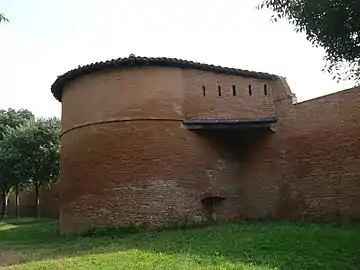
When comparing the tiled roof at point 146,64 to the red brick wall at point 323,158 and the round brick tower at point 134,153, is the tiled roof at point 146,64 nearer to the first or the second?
the round brick tower at point 134,153

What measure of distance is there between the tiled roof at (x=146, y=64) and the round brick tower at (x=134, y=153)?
0.04 metres

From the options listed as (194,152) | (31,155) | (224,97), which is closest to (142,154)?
(194,152)

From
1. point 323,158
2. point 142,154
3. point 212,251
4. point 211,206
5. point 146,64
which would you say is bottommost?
point 212,251

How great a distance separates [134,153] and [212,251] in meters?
6.18

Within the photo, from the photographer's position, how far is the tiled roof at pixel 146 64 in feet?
52.1

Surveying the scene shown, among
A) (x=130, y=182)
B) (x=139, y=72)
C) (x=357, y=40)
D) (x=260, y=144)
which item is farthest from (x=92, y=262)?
(x=260, y=144)

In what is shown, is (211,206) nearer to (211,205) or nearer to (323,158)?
(211,205)

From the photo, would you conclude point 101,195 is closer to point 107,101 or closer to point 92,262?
point 107,101

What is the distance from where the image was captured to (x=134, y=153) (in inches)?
610

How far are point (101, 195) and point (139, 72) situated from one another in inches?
179

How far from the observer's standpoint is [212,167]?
16391mm

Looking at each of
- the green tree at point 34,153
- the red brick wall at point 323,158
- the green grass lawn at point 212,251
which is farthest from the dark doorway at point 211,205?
the green tree at point 34,153

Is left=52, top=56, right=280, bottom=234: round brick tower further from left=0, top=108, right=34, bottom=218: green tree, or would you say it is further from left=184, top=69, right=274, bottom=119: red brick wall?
left=0, top=108, right=34, bottom=218: green tree

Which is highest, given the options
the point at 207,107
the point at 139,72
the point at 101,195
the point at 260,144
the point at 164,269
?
the point at 139,72
